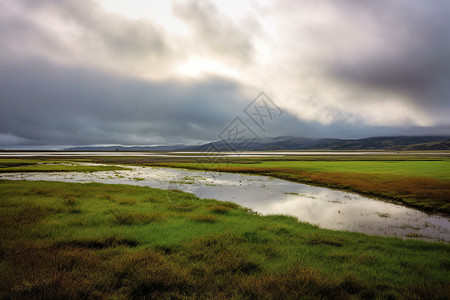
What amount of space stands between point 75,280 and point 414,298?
9.39m

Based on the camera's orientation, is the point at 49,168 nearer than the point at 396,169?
No

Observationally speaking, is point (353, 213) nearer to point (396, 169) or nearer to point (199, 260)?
→ point (199, 260)

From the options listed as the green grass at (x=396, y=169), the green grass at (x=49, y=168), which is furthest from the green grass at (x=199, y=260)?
the green grass at (x=49, y=168)

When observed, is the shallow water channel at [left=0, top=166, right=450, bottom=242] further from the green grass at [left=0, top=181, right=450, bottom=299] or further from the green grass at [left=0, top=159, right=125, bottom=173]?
the green grass at [left=0, top=159, right=125, bottom=173]

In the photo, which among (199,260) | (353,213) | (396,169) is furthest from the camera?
(396,169)

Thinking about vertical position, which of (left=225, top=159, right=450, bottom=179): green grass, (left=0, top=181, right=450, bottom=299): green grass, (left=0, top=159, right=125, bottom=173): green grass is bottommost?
(left=225, top=159, right=450, bottom=179): green grass

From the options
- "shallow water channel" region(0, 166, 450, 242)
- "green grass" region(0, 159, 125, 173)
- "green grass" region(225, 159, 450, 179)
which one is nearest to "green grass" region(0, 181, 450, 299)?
"shallow water channel" region(0, 166, 450, 242)

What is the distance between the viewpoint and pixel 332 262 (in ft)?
28.5

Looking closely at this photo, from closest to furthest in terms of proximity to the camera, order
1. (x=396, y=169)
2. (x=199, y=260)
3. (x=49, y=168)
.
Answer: (x=199, y=260)
(x=396, y=169)
(x=49, y=168)

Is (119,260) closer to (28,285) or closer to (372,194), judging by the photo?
(28,285)

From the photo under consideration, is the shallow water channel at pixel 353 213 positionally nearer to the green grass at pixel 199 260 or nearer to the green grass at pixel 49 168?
the green grass at pixel 199 260

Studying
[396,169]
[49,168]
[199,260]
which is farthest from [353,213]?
[49,168]

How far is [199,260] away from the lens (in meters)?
8.30

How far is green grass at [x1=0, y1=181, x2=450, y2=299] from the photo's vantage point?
6.18 meters
